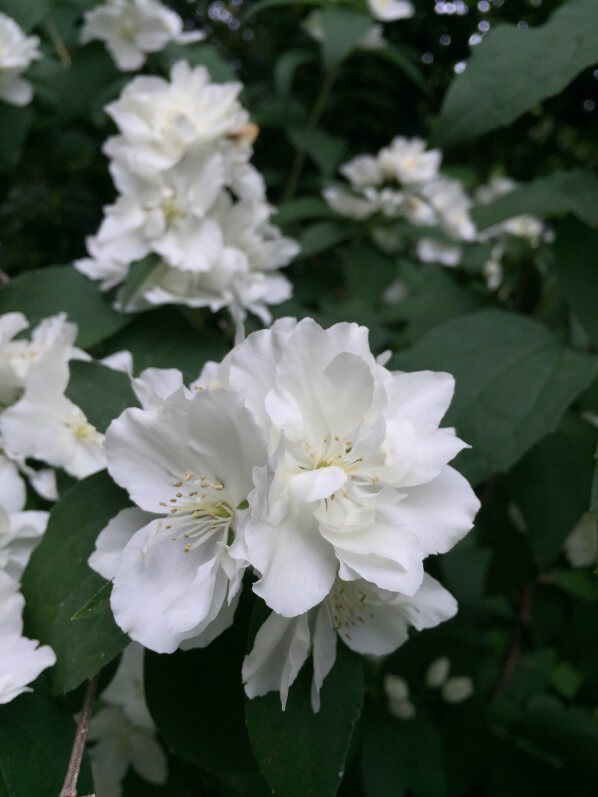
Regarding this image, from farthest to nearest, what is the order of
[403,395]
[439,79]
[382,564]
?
[439,79], [403,395], [382,564]

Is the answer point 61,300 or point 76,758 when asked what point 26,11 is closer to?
point 61,300

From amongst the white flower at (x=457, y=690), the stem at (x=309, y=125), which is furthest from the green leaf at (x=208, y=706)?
the stem at (x=309, y=125)

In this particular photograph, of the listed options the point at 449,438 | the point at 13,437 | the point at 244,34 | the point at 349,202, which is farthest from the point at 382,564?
the point at 244,34

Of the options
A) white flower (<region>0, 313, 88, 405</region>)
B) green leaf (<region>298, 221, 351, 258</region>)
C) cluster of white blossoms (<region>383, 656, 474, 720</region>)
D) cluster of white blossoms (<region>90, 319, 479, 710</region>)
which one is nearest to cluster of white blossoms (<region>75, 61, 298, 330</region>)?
white flower (<region>0, 313, 88, 405</region>)

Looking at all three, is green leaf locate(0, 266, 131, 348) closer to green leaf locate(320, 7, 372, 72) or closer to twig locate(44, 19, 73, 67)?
twig locate(44, 19, 73, 67)

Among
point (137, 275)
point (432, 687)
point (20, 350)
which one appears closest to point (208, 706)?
Result: point (20, 350)

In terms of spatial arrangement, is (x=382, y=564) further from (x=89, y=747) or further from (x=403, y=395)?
(x=89, y=747)

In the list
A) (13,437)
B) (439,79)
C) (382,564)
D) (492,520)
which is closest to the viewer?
(382,564)
